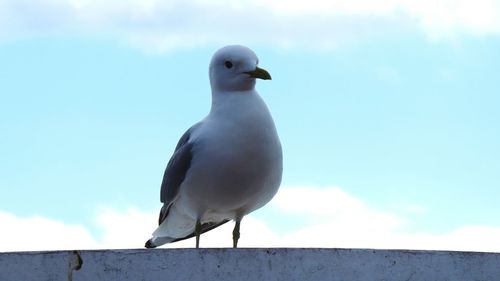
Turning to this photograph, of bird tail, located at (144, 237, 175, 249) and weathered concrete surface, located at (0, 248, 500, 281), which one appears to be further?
bird tail, located at (144, 237, 175, 249)

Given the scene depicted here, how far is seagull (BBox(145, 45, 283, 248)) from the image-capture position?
7691 millimetres

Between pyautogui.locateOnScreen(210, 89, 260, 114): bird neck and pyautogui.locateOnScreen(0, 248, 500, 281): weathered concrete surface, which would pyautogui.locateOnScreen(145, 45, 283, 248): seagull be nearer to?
pyautogui.locateOnScreen(210, 89, 260, 114): bird neck

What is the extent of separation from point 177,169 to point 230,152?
67 centimetres

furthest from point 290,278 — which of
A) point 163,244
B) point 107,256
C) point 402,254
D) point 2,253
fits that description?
point 163,244

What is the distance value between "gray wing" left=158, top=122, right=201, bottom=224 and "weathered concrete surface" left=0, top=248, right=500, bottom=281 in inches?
64.0

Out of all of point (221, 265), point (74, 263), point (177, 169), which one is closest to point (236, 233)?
point (177, 169)

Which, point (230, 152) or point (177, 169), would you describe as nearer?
point (230, 152)

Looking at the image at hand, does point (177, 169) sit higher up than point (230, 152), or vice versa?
point (177, 169)

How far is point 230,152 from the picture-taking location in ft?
25.1

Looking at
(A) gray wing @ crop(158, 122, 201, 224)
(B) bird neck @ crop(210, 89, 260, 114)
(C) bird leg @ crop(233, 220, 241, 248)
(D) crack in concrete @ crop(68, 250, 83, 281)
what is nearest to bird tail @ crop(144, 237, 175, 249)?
(A) gray wing @ crop(158, 122, 201, 224)

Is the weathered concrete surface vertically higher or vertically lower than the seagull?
lower

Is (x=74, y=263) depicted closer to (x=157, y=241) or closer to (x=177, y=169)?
(x=177, y=169)

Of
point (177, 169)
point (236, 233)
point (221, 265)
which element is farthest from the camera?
point (236, 233)

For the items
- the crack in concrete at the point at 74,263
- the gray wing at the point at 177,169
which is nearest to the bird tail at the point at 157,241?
the gray wing at the point at 177,169
